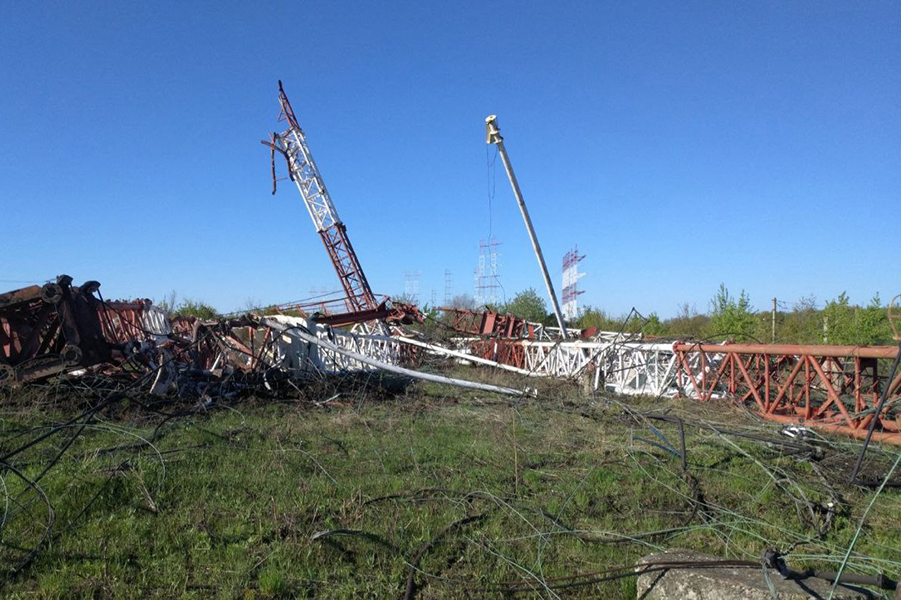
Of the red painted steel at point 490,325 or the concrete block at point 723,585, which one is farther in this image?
the red painted steel at point 490,325

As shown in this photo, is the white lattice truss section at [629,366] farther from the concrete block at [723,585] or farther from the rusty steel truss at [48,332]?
the rusty steel truss at [48,332]

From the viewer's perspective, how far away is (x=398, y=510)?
4.38 meters

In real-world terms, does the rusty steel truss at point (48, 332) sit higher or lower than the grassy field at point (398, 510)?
higher

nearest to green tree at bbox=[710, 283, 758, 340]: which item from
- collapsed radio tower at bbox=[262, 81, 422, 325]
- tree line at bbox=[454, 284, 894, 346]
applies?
tree line at bbox=[454, 284, 894, 346]

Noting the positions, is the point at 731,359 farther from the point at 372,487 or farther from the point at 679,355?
the point at 372,487

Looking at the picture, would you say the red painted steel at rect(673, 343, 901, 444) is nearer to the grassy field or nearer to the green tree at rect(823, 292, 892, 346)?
the grassy field

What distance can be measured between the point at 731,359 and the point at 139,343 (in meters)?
10.7

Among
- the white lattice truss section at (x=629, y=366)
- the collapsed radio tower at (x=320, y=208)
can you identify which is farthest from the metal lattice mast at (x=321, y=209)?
the white lattice truss section at (x=629, y=366)

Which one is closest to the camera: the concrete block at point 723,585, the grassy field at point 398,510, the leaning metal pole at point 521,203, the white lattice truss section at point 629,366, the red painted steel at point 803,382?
the concrete block at point 723,585

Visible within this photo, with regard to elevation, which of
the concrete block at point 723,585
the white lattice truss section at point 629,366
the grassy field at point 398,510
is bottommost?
the grassy field at point 398,510

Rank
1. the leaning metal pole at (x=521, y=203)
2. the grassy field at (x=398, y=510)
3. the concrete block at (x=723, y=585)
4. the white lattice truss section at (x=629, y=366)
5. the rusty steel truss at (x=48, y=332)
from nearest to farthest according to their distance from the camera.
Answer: the concrete block at (x=723, y=585), the grassy field at (x=398, y=510), the rusty steel truss at (x=48, y=332), the white lattice truss section at (x=629, y=366), the leaning metal pole at (x=521, y=203)

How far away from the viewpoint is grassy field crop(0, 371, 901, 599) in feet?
11.0

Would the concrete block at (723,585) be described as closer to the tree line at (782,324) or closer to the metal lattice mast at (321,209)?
the tree line at (782,324)

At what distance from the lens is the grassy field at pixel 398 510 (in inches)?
133
